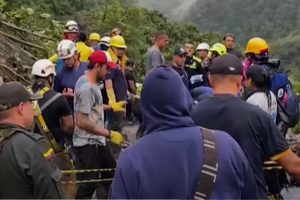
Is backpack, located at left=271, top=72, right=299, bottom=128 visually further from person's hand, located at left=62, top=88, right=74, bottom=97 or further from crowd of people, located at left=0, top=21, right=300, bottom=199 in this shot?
person's hand, located at left=62, top=88, right=74, bottom=97

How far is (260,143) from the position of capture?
4.84m

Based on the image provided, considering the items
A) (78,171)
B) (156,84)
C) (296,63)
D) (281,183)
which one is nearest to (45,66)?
(78,171)

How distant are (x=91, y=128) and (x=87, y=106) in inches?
9.0

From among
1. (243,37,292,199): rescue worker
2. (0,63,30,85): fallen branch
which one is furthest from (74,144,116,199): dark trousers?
(0,63,30,85): fallen branch

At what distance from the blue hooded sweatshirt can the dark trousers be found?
14.3 feet

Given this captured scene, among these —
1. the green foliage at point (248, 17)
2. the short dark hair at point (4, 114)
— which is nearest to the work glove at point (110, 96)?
the short dark hair at point (4, 114)

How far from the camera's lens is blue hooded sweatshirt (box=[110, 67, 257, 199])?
355cm

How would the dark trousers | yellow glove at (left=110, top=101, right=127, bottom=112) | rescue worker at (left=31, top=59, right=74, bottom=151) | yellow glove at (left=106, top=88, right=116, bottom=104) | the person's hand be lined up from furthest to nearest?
1. yellow glove at (left=106, top=88, right=116, bottom=104)
2. yellow glove at (left=110, top=101, right=127, bottom=112)
3. the person's hand
4. the dark trousers
5. rescue worker at (left=31, top=59, right=74, bottom=151)

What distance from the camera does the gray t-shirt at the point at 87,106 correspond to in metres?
7.67

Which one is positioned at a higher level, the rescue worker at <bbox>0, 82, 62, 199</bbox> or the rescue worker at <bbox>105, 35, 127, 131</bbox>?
the rescue worker at <bbox>0, 82, 62, 199</bbox>

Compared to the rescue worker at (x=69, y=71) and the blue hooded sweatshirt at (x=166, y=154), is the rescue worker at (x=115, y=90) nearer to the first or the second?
the rescue worker at (x=69, y=71)

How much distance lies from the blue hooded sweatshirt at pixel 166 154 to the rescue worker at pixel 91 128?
13.3 ft

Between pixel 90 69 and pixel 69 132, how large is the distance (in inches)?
30.8

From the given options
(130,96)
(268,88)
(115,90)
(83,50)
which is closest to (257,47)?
(268,88)
